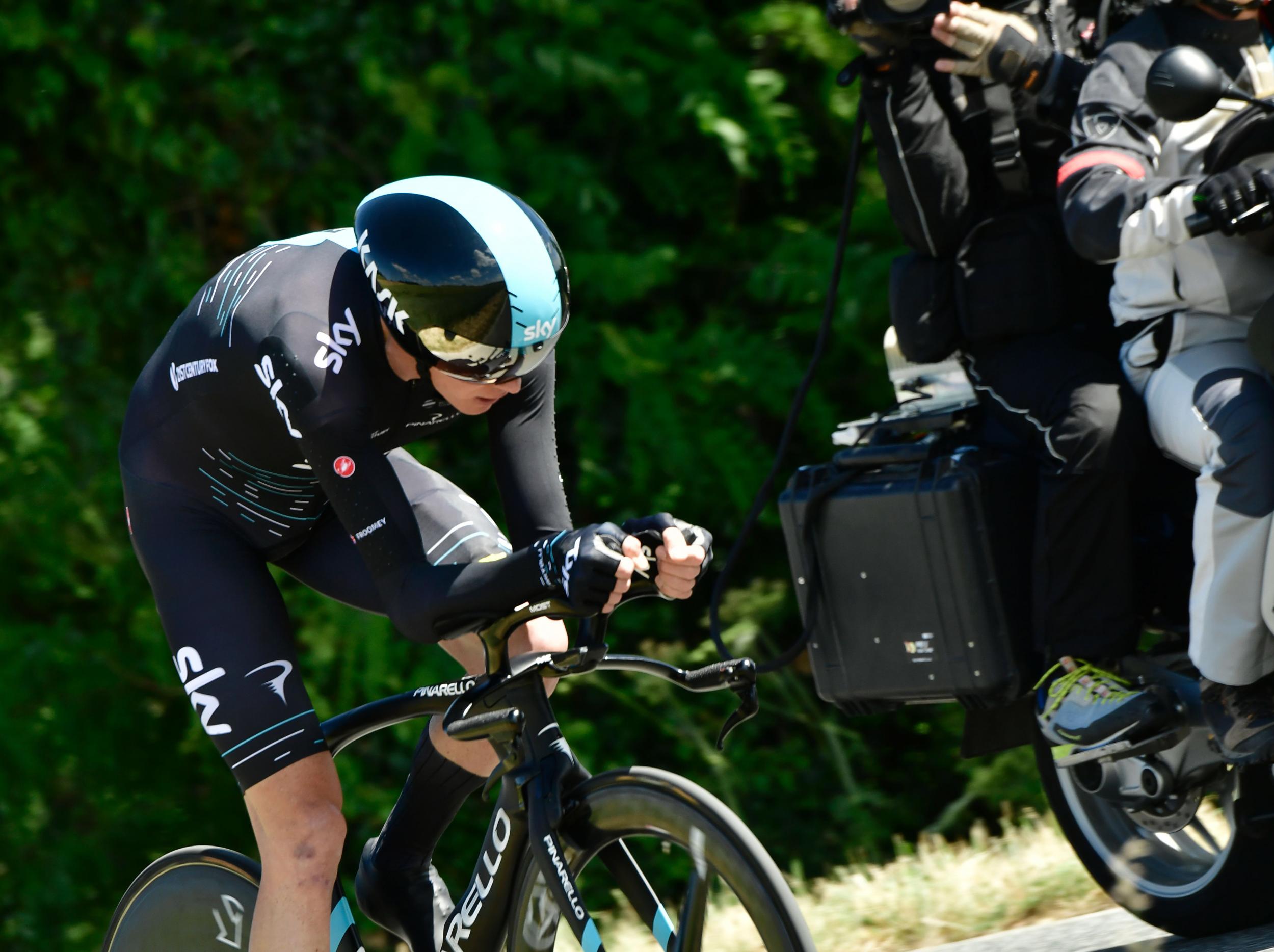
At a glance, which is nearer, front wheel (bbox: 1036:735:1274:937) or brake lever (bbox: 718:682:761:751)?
brake lever (bbox: 718:682:761:751)

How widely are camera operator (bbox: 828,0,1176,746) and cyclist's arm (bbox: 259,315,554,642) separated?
1667 millimetres

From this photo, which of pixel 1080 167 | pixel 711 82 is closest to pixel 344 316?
pixel 1080 167

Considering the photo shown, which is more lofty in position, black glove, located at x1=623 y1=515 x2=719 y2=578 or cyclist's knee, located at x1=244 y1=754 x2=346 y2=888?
black glove, located at x1=623 y1=515 x2=719 y2=578

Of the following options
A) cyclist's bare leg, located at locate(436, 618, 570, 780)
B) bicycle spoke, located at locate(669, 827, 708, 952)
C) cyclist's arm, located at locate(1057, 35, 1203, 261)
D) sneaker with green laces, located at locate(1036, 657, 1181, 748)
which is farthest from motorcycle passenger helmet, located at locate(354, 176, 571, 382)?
sneaker with green laces, located at locate(1036, 657, 1181, 748)

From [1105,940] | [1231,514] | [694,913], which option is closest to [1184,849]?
[1105,940]

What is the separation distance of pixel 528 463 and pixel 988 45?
1.81 m

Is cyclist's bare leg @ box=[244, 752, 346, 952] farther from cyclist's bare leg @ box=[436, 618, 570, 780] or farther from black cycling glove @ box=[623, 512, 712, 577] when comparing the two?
black cycling glove @ box=[623, 512, 712, 577]

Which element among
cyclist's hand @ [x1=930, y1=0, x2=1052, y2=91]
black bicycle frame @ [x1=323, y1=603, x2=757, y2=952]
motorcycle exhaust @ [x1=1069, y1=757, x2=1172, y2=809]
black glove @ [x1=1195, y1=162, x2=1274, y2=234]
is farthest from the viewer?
cyclist's hand @ [x1=930, y1=0, x2=1052, y2=91]

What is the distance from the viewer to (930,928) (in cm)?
456

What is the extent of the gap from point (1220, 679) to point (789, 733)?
604 centimetres

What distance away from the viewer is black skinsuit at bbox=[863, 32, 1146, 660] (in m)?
4.00

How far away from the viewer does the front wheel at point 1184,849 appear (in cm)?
398

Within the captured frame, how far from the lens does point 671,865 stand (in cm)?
336

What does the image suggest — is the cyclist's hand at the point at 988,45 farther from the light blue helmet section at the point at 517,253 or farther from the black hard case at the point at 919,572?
the light blue helmet section at the point at 517,253
